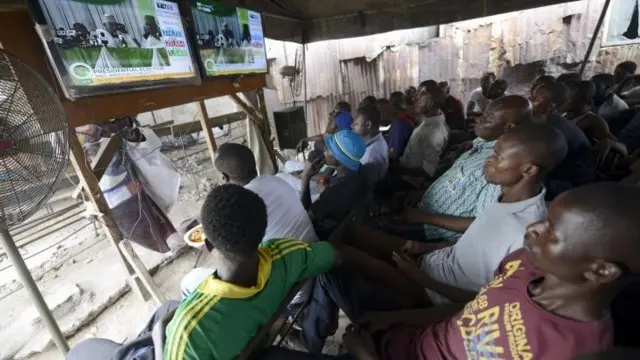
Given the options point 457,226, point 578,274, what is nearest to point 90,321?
point 457,226

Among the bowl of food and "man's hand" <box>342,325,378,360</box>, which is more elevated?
"man's hand" <box>342,325,378,360</box>

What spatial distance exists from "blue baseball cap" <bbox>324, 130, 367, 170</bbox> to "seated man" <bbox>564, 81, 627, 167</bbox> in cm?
160

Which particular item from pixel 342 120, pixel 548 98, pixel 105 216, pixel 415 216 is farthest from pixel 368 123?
pixel 105 216

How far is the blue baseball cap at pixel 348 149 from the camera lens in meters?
2.19

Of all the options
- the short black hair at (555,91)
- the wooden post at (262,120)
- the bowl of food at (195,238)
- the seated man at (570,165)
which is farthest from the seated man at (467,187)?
the wooden post at (262,120)

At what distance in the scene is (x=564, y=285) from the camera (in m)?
0.78

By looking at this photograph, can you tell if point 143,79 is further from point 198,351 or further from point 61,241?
point 61,241

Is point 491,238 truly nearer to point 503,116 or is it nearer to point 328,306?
point 328,306

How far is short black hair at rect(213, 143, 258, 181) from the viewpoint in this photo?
1.73 meters

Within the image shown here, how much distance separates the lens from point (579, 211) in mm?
740

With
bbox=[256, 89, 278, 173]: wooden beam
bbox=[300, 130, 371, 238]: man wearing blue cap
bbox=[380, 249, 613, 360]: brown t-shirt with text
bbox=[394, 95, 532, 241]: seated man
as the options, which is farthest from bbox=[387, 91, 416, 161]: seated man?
bbox=[380, 249, 613, 360]: brown t-shirt with text

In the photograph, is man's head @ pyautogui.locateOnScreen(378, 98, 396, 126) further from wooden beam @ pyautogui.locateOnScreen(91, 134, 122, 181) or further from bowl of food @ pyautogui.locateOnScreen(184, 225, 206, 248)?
wooden beam @ pyautogui.locateOnScreen(91, 134, 122, 181)

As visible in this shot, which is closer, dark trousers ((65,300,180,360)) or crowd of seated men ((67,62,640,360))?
crowd of seated men ((67,62,640,360))

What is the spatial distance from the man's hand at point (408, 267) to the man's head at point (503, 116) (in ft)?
3.16
